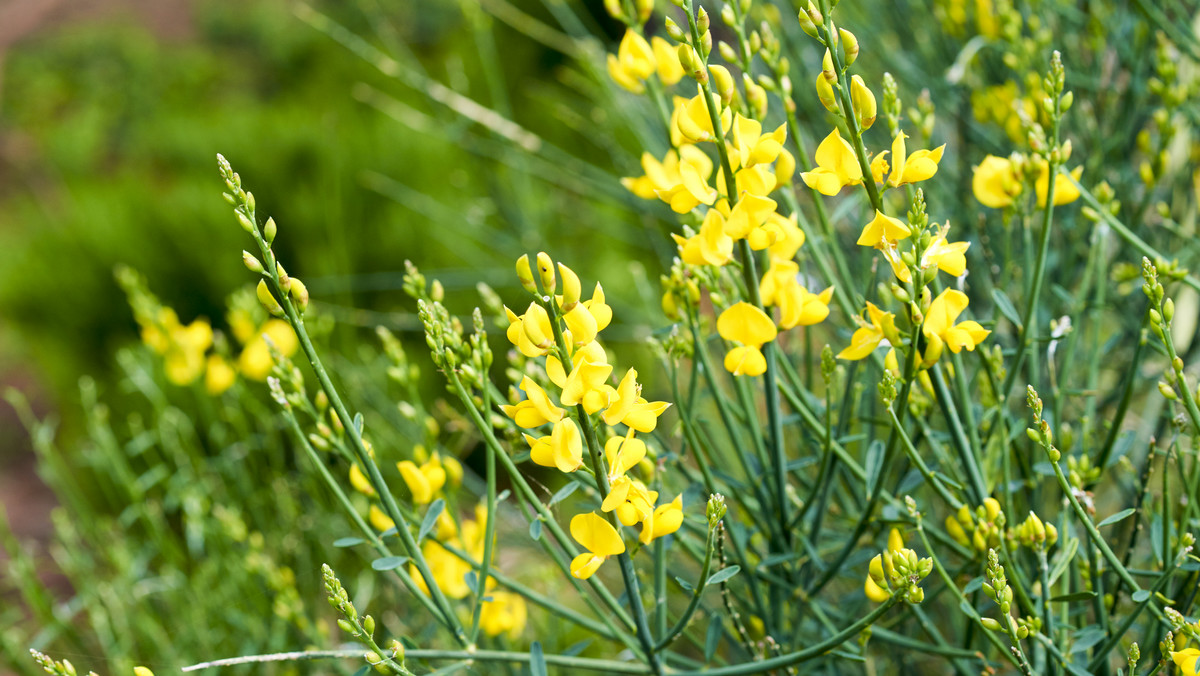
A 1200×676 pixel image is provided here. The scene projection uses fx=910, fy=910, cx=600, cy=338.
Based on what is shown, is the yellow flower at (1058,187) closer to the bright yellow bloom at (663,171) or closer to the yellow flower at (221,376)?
the bright yellow bloom at (663,171)

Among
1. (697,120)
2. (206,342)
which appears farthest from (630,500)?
(206,342)

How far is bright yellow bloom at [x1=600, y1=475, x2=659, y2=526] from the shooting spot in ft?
1.55

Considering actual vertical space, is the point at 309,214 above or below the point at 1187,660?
below

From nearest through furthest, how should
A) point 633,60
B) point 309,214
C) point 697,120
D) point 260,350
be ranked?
point 697,120 < point 633,60 < point 260,350 < point 309,214

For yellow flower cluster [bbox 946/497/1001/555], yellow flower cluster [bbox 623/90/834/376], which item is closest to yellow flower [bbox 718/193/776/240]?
yellow flower cluster [bbox 623/90/834/376]

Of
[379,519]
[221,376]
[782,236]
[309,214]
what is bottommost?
[309,214]

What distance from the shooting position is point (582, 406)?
0.48 metres

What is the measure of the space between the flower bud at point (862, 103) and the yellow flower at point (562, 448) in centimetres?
23

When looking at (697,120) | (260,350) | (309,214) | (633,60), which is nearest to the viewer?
(697,120)

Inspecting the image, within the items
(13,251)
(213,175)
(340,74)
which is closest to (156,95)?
(340,74)

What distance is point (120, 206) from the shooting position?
9.34 feet

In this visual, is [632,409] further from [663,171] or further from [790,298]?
[663,171]

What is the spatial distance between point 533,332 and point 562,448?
0.21 feet

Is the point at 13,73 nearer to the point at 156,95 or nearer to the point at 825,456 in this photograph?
the point at 156,95
